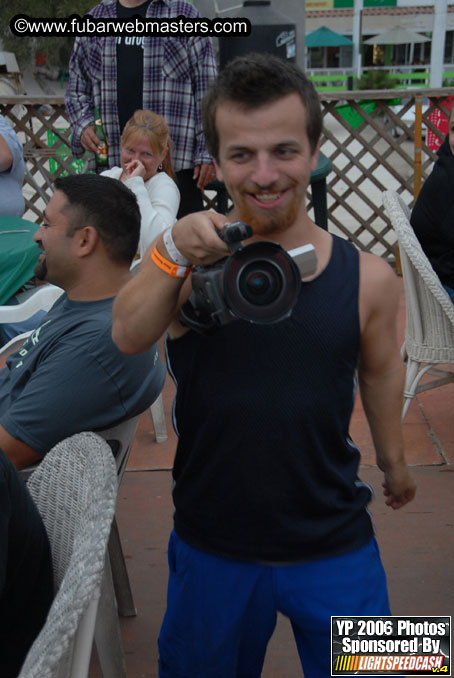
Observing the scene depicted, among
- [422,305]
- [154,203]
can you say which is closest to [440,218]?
[422,305]

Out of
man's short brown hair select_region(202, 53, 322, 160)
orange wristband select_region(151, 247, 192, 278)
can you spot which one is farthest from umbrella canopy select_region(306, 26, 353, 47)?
orange wristband select_region(151, 247, 192, 278)

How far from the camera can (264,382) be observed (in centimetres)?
127

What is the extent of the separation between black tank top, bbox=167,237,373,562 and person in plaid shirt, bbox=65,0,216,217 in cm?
284

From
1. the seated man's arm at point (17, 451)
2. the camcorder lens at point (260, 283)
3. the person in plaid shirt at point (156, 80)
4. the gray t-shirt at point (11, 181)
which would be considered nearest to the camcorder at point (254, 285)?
the camcorder lens at point (260, 283)

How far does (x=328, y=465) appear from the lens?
4.35 ft

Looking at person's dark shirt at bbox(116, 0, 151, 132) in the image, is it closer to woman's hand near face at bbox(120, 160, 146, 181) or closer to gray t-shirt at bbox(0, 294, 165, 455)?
woman's hand near face at bbox(120, 160, 146, 181)

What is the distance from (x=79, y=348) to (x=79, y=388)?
0.34 ft

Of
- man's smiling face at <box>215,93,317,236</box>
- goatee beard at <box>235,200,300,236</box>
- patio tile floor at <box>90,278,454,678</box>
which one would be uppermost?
man's smiling face at <box>215,93,317,236</box>

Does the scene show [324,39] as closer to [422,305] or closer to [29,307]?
[422,305]

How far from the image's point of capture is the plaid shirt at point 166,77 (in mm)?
3955

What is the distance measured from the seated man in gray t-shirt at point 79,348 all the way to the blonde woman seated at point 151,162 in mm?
1179

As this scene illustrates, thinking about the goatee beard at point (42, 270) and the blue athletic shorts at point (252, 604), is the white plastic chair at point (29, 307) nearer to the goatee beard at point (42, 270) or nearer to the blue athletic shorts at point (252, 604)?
the goatee beard at point (42, 270)

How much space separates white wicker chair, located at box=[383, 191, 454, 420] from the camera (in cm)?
276

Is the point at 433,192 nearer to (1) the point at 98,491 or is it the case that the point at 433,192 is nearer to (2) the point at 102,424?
(2) the point at 102,424
